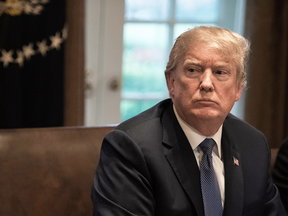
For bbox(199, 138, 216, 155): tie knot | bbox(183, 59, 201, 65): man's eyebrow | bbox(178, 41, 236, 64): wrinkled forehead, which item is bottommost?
bbox(199, 138, 216, 155): tie knot

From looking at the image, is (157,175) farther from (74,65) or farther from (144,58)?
(144,58)

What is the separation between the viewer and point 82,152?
4.28 feet

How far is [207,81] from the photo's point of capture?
0.96m

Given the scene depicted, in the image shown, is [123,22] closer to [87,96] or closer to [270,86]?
[87,96]

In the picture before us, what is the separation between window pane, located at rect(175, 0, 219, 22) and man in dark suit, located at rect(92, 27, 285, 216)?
1.56 m

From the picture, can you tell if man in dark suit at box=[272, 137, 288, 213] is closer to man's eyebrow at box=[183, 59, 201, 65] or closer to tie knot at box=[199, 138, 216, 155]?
tie knot at box=[199, 138, 216, 155]

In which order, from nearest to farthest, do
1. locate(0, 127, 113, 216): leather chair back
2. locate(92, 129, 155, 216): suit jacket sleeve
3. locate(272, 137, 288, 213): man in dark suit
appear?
locate(92, 129, 155, 216): suit jacket sleeve
locate(0, 127, 113, 216): leather chair back
locate(272, 137, 288, 213): man in dark suit

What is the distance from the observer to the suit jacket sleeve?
36.6 inches

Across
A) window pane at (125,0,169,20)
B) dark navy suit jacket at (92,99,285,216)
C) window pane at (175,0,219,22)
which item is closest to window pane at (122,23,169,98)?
window pane at (125,0,169,20)

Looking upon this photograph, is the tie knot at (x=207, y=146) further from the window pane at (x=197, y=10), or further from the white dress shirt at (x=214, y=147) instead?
the window pane at (x=197, y=10)

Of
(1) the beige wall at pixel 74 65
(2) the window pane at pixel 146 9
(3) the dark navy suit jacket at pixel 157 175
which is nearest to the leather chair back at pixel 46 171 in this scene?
(3) the dark navy suit jacket at pixel 157 175

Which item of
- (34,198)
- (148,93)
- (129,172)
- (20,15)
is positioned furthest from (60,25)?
(129,172)

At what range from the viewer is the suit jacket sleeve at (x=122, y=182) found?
930 millimetres

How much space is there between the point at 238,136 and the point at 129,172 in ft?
1.70
